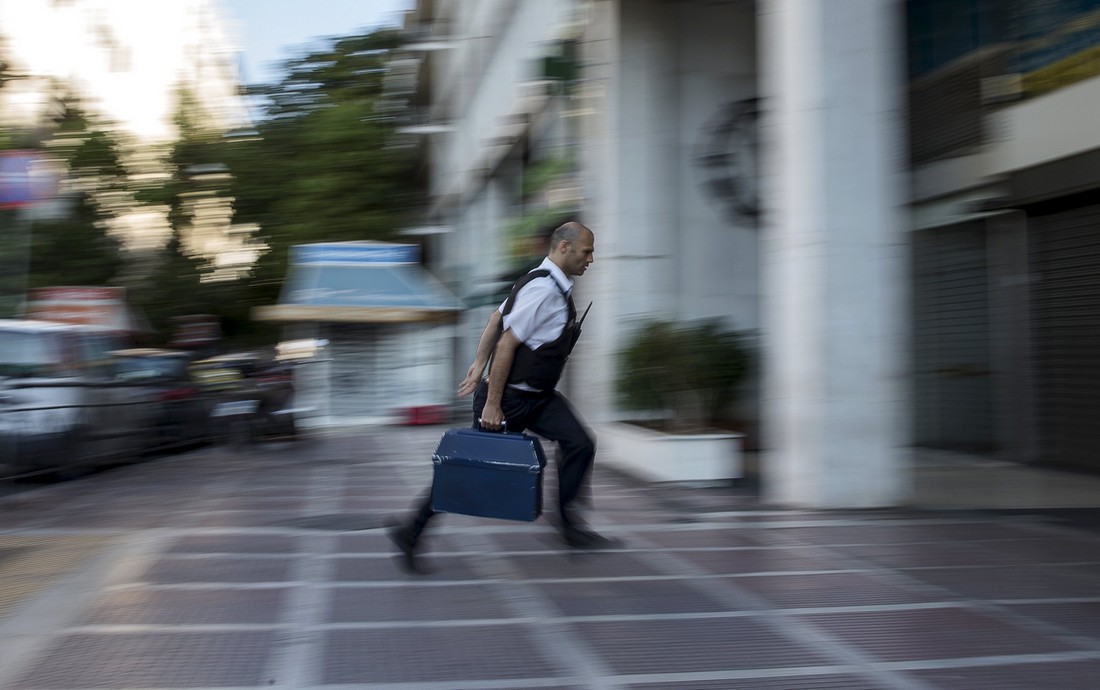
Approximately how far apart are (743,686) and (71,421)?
9188 mm

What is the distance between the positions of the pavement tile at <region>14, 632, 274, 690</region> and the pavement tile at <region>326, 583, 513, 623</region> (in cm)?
48

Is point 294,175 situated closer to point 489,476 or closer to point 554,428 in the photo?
point 554,428

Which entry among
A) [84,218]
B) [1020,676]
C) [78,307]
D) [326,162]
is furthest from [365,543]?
[84,218]

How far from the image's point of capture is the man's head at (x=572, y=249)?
19.0ft

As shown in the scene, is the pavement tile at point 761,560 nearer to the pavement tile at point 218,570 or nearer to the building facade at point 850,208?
the building facade at point 850,208

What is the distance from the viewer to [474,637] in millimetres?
4633

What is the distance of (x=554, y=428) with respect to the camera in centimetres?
584

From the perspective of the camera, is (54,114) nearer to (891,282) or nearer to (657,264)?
(657,264)

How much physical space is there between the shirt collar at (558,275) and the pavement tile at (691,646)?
1.67 m

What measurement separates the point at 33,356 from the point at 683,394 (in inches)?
258

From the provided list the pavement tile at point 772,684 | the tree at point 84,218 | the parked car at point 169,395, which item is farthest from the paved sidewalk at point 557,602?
the tree at point 84,218

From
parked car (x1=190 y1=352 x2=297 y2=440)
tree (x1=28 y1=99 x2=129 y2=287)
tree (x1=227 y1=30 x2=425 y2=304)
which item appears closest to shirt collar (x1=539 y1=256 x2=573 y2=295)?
parked car (x1=190 y1=352 x2=297 y2=440)

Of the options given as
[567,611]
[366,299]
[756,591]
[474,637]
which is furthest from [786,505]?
[366,299]

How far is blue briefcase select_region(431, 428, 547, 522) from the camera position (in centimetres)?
550
